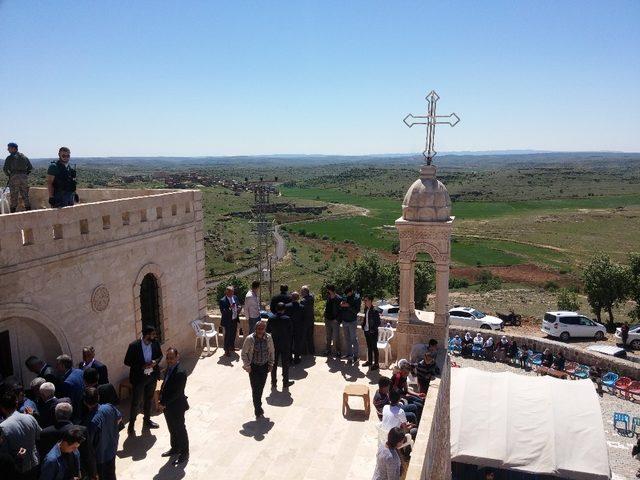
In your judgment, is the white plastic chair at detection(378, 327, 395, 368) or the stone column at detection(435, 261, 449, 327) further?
the white plastic chair at detection(378, 327, 395, 368)

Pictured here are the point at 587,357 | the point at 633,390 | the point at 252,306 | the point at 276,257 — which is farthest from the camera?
the point at 276,257

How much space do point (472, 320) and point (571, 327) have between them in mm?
5023

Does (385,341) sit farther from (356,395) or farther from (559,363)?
(559,363)

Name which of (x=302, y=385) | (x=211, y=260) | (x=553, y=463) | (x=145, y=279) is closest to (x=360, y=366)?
(x=302, y=385)

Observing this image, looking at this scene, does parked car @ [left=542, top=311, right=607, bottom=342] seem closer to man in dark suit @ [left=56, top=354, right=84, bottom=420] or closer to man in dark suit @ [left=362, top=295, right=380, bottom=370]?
man in dark suit @ [left=362, top=295, right=380, bottom=370]

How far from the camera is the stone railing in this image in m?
7.52

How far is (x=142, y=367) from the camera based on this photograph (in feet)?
27.1

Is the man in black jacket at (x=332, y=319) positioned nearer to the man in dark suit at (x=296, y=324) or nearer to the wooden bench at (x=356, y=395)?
the man in dark suit at (x=296, y=324)

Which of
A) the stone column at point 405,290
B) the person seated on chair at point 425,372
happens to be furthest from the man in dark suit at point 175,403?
the stone column at point 405,290

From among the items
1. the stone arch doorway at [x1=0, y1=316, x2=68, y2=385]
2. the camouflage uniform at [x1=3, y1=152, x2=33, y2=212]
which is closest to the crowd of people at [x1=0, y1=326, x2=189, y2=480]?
the stone arch doorway at [x1=0, y1=316, x2=68, y2=385]

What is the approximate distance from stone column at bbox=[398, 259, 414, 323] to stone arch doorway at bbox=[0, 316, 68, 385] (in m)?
6.00

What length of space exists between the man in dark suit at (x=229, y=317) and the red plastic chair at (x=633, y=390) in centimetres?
1623

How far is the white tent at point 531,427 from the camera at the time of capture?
1307 centimetres

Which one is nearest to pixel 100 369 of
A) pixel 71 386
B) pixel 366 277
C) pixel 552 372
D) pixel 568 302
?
pixel 71 386
